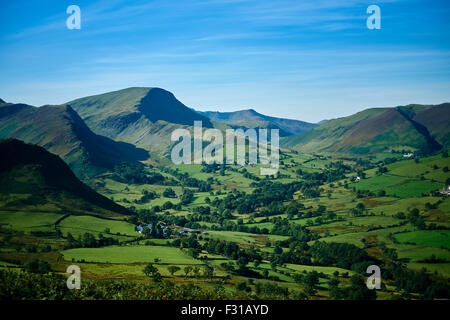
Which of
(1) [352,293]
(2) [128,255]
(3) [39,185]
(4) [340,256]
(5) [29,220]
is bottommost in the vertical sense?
(4) [340,256]

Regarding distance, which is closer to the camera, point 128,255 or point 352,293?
point 352,293

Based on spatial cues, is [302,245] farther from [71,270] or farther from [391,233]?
[71,270]

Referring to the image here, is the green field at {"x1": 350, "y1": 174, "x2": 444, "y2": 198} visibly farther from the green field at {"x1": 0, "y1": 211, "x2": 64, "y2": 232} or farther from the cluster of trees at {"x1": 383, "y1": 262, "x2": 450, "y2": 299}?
the green field at {"x1": 0, "y1": 211, "x2": 64, "y2": 232}

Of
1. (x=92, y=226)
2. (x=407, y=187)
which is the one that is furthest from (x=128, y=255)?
(x=407, y=187)

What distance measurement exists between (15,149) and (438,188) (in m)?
202

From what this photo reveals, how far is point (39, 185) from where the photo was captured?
150 metres

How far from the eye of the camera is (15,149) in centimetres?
16375

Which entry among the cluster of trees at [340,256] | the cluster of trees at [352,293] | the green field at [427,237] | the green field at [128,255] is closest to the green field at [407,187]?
the green field at [427,237]

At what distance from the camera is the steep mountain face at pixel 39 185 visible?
452 feet

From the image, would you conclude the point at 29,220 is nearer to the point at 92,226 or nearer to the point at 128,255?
the point at 92,226

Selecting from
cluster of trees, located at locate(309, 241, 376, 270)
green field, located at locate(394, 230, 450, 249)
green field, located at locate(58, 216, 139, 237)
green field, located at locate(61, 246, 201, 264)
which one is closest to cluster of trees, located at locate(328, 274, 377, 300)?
cluster of trees, located at locate(309, 241, 376, 270)

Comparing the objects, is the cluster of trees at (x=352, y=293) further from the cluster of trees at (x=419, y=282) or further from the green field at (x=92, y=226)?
the green field at (x=92, y=226)

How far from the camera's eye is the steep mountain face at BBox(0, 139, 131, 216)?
138 m
